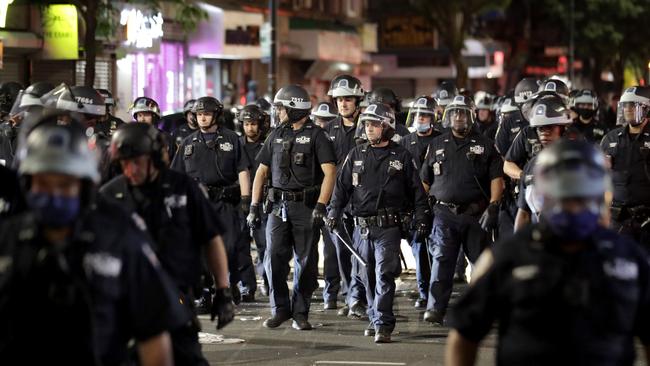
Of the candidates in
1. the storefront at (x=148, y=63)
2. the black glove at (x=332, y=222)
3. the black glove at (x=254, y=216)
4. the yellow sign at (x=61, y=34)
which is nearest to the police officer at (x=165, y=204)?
the black glove at (x=332, y=222)

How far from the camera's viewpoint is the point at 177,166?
13.8 meters

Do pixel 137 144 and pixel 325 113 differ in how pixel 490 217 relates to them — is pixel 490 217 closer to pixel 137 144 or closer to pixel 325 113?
pixel 325 113

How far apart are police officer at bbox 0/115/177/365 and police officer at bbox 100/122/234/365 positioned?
7.47 feet

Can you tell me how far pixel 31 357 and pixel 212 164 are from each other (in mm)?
9047

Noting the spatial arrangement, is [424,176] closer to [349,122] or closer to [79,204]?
[349,122]

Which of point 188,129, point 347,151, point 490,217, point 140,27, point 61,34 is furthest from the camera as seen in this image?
point 140,27

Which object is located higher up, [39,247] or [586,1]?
[586,1]

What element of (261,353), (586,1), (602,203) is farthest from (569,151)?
(586,1)

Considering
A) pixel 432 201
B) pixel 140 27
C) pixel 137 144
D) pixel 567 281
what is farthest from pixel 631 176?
pixel 140 27

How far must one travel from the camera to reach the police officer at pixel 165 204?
729 cm

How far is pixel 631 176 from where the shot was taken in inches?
510

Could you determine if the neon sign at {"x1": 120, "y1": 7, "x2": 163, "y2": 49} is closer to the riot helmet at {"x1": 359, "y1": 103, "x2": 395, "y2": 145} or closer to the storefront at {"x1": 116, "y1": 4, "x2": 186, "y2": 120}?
the storefront at {"x1": 116, "y1": 4, "x2": 186, "y2": 120}

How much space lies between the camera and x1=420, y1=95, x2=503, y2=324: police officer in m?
12.9

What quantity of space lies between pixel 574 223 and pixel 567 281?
203 mm
